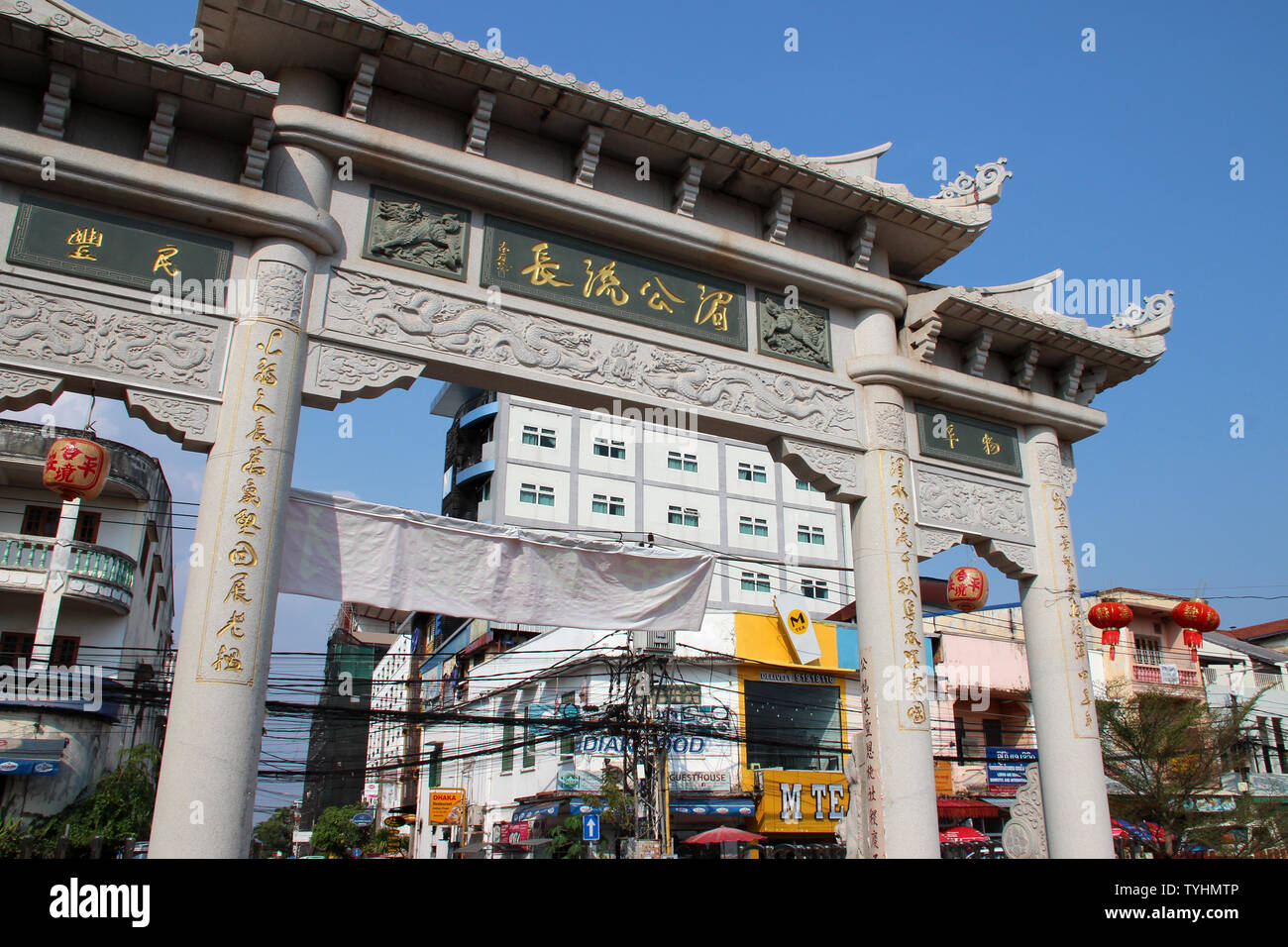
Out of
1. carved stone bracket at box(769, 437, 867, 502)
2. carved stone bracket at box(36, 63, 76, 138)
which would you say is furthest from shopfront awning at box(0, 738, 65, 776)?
carved stone bracket at box(769, 437, 867, 502)

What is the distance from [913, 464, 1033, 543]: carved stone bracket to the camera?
6.89 meters

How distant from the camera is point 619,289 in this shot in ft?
20.1

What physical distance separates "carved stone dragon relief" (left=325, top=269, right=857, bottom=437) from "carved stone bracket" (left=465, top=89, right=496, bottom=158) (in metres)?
0.97

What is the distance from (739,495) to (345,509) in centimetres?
2551

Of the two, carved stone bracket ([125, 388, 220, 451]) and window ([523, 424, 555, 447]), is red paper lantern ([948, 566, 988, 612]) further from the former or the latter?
window ([523, 424, 555, 447])

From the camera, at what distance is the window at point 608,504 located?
28.4m

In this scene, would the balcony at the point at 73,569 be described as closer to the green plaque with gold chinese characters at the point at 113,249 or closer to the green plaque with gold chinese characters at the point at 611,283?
the green plaque with gold chinese characters at the point at 113,249

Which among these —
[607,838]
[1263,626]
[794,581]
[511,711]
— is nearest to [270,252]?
[607,838]

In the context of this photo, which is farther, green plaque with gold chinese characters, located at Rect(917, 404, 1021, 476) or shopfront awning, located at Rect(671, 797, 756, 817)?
shopfront awning, located at Rect(671, 797, 756, 817)

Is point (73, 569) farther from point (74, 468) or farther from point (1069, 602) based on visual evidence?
point (1069, 602)

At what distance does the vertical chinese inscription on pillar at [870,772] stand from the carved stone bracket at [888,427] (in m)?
1.41

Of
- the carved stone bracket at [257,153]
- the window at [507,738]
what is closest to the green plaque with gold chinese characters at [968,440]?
the carved stone bracket at [257,153]

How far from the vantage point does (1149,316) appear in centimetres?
786
